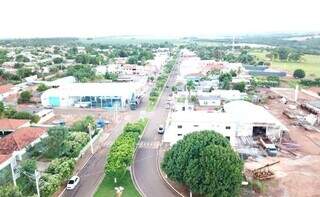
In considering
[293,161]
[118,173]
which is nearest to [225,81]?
[293,161]

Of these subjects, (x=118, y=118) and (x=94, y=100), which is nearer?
(x=118, y=118)

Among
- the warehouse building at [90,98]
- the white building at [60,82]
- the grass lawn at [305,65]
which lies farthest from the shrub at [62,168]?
the grass lawn at [305,65]

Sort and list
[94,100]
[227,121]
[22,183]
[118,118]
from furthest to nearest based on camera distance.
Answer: [94,100]
[118,118]
[227,121]
[22,183]

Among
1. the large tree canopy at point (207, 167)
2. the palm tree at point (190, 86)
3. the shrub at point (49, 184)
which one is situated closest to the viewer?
the large tree canopy at point (207, 167)

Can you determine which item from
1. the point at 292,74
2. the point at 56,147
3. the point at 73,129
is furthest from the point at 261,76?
the point at 56,147

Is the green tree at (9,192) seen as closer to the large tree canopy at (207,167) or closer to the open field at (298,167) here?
the large tree canopy at (207,167)

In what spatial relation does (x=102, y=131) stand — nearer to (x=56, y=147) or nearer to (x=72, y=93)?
(x=56, y=147)

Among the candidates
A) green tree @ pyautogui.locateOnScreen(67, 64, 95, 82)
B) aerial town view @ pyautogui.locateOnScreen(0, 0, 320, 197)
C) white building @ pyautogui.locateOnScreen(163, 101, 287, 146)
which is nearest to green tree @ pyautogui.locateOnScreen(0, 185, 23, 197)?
aerial town view @ pyautogui.locateOnScreen(0, 0, 320, 197)
